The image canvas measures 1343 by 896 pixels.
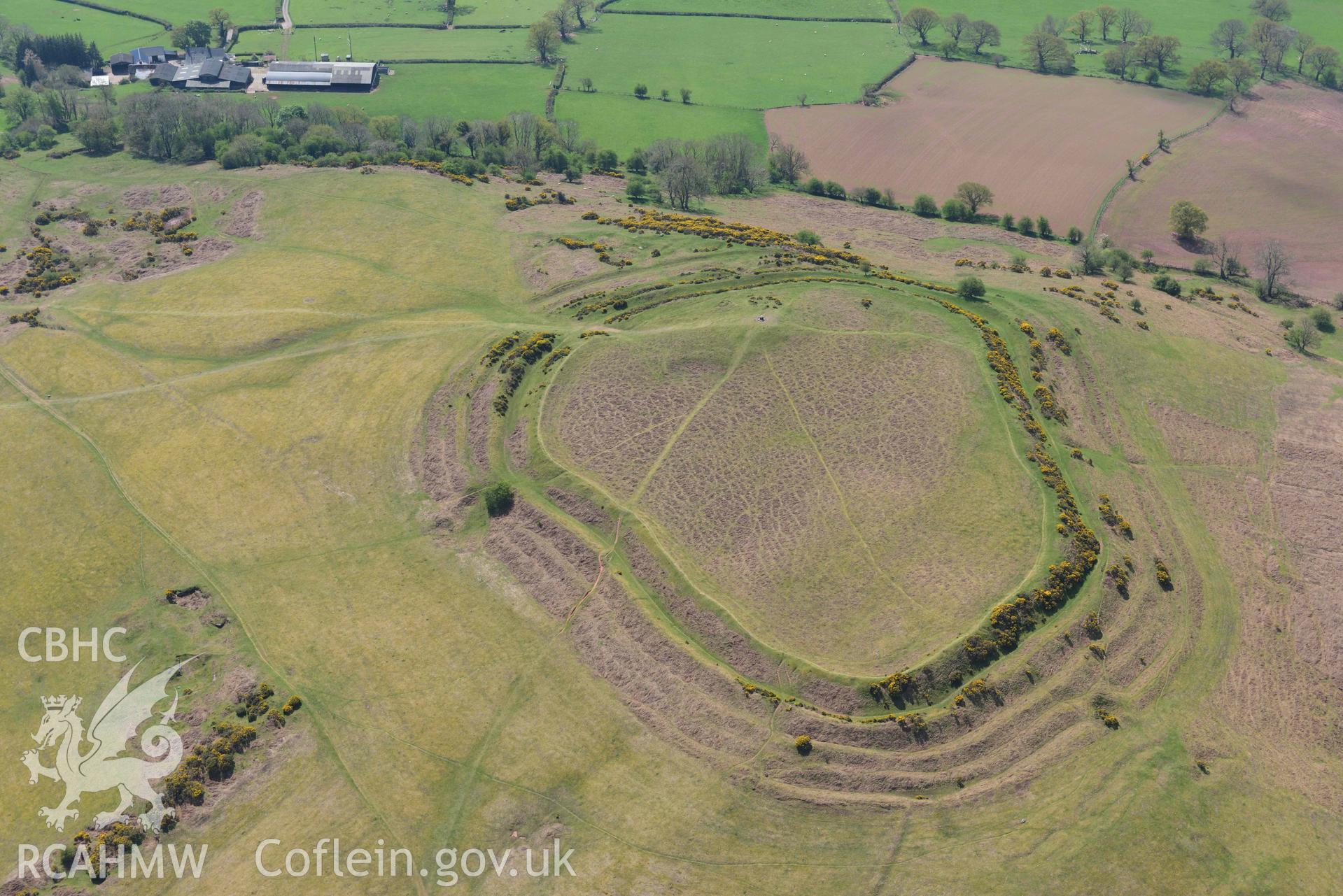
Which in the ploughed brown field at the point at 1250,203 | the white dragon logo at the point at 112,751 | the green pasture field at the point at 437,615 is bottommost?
the white dragon logo at the point at 112,751

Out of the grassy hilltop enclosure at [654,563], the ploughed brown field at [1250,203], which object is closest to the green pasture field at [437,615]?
the grassy hilltop enclosure at [654,563]

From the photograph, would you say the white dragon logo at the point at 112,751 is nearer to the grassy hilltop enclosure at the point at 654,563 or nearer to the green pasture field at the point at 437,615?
the grassy hilltop enclosure at the point at 654,563

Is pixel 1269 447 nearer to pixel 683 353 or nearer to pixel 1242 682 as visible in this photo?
pixel 1242 682

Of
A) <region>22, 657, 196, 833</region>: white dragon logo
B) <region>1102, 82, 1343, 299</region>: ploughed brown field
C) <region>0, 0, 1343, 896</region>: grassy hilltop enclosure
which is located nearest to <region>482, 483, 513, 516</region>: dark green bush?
<region>0, 0, 1343, 896</region>: grassy hilltop enclosure

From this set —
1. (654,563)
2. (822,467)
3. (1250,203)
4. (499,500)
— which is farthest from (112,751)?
(1250,203)

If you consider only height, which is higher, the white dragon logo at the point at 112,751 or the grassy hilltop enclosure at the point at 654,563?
the grassy hilltop enclosure at the point at 654,563

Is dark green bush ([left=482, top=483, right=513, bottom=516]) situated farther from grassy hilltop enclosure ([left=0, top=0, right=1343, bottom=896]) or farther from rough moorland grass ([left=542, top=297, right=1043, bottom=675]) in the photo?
rough moorland grass ([left=542, top=297, right=1043, bottom=675])

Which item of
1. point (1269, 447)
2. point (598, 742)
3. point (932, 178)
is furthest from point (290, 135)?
point (1269, 447)

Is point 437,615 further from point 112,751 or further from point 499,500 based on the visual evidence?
point 112,751
